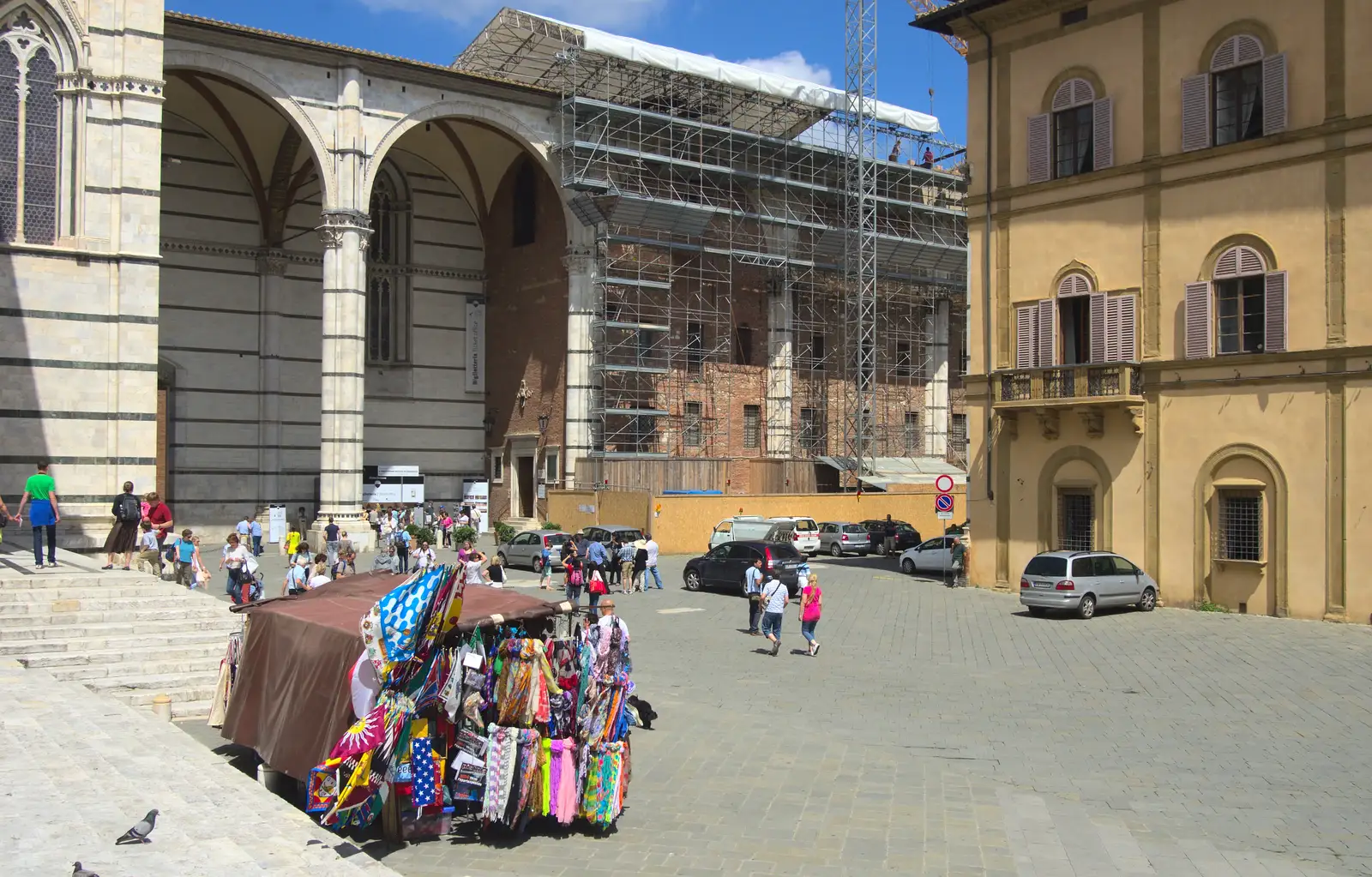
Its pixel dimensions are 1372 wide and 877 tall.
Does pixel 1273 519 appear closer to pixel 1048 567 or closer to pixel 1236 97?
pixel 1048 567

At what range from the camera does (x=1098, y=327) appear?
25.5 m

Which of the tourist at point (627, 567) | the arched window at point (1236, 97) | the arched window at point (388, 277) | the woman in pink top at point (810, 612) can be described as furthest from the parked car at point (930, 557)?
the arched window at point (388, 277)

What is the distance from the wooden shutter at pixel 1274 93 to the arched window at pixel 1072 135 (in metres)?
3.29

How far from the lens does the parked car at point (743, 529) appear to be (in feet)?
116

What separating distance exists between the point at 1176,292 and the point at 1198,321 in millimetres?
838

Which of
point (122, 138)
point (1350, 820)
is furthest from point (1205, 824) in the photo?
point (122, 138)

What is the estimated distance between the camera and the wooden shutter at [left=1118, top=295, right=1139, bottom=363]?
2497 centimetres

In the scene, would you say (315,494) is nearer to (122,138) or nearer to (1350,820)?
(122,138)

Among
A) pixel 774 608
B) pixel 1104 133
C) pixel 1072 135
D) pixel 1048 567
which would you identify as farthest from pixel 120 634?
pixel 1072 135

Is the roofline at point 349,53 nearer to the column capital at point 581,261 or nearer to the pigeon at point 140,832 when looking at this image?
the column capital at point 581,261

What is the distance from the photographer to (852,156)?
46344mm

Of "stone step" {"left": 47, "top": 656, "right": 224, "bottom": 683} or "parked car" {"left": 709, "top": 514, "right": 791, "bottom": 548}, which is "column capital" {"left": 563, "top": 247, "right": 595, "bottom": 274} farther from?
"stone step" {"left": 47, "top": 656, "right": 224, "bottom": 683}

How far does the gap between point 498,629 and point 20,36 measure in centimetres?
2142

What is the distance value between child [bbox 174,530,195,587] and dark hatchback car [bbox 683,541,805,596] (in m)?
11.1
